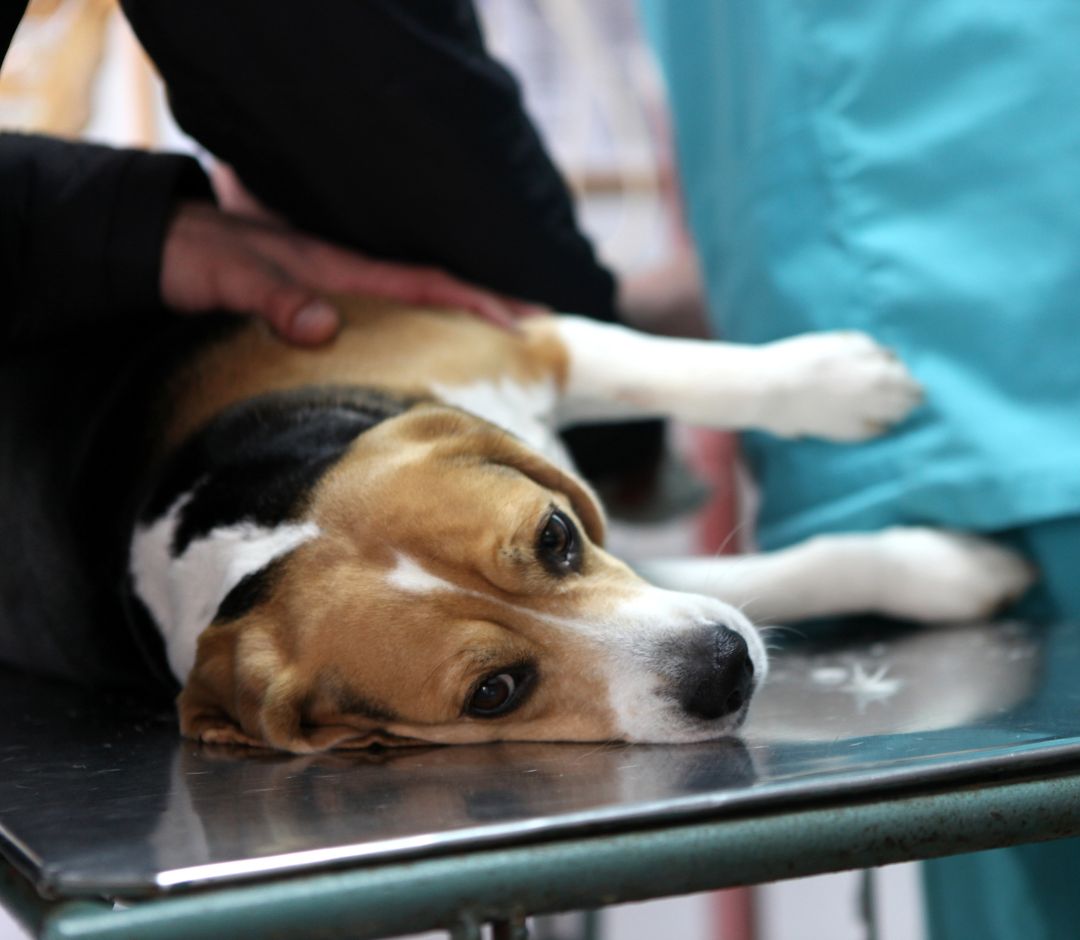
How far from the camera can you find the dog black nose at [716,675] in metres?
1.25

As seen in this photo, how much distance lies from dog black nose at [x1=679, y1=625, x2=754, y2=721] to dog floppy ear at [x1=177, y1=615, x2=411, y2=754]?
0.31 meters

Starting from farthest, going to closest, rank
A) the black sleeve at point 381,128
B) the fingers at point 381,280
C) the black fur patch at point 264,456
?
the fingers at point 381,280
the black sleeve at point 381,128
the black fur patch at point 264,456

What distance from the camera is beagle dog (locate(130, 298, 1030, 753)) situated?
1306mm

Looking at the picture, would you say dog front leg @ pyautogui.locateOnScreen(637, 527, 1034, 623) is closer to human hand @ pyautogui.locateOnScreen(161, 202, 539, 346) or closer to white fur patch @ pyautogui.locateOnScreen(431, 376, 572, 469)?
white fur patch @ pyautogui.locateOnScreen(431, 376, 572, 469)

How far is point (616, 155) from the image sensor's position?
13.4 ft

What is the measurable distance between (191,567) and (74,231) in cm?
56

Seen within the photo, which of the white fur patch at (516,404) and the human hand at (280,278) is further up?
the human hand at (280,278)

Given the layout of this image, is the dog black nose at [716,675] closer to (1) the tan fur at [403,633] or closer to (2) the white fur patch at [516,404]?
(1) the tan fur at [403,633]

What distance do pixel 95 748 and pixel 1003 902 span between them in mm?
1154

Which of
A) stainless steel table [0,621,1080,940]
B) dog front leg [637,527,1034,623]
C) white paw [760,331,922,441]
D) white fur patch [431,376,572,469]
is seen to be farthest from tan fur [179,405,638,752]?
white paw [760,331,922,441]

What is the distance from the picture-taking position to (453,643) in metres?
1.30

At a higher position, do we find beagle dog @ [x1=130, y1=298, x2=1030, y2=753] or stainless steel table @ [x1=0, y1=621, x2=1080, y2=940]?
beagle dog @ [x1=130, y1=298, x2=1030, y2=753]

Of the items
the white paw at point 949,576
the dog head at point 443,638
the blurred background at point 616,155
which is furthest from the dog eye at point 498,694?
the white paw at point 949,576

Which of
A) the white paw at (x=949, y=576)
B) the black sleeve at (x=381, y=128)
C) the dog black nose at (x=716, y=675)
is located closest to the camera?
the dog black nose at (x=716, y=675)
